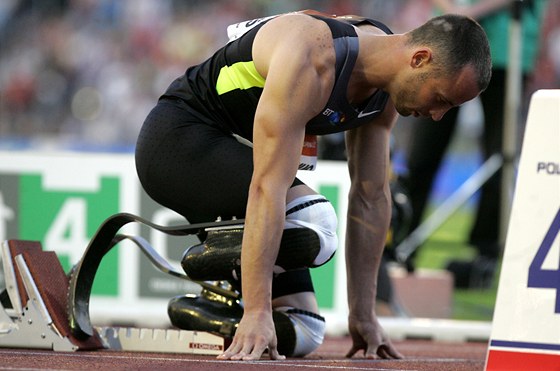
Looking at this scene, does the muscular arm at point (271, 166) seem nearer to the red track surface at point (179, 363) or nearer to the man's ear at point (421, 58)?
the red track surface at point (179, 363)

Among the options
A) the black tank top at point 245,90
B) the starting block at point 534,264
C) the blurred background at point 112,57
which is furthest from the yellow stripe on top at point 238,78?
the blurred background at point 112,57

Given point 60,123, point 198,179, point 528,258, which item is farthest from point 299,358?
point 60,123

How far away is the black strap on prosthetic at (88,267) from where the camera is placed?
12.2 ft

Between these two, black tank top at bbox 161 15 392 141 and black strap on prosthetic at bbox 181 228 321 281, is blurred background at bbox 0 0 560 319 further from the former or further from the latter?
black strap on prosthetic at bbox 181 228 321 281

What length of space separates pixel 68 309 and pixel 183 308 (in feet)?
1.28

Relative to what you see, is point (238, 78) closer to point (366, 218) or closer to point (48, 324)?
point (366, 218)

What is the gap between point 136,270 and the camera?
618 cm

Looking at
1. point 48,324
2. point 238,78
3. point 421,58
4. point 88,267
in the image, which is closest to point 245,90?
point 238,78

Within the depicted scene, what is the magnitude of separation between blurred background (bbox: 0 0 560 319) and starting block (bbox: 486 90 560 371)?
11806 mm

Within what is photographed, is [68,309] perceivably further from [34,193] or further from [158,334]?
[34,193]

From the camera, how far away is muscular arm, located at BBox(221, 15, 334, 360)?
3.20 meters

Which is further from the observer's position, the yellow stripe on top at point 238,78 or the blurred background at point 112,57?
the blurred background at point 112,57

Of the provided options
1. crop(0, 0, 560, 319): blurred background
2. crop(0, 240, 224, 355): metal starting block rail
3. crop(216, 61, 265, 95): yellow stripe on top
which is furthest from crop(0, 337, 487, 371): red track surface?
crop(0, 0, 560, 319): blurred background

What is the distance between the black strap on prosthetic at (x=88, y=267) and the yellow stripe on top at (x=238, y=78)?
46cm
